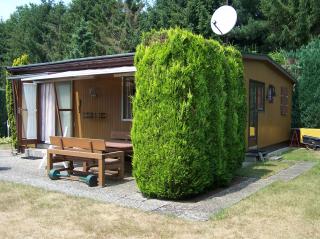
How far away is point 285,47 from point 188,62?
20.9 metres

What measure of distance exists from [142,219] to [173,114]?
170cm

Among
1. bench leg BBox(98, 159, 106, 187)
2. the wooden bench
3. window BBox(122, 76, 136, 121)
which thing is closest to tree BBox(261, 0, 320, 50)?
window BBox(122, 76, 136, 121)

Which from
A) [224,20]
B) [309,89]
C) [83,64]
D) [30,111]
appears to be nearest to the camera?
[224,20]

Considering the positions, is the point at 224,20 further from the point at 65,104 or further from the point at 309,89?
the point at 309,89

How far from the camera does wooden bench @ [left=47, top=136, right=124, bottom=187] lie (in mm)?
7570

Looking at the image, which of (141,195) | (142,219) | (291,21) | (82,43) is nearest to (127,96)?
(141,195)

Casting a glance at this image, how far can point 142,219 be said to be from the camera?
5.54 metres

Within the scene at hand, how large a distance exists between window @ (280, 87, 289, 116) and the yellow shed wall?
151mm

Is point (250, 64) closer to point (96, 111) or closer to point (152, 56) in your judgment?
point (96, 111)

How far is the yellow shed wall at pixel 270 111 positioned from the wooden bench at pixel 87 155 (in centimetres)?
485

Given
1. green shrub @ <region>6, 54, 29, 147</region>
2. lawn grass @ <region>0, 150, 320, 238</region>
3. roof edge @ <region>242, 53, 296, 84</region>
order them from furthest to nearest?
green shrub @ <region>6, 54, 29, 147</region> → roof edge @ <region>242, 53, 296, 84</region> → lawn grass @ <region>0, 150, 320, 238</region>

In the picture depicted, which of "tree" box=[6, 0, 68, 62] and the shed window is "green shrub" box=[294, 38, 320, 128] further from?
"tree" box=[6, 0, 68, 62]

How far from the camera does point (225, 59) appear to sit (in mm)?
7746

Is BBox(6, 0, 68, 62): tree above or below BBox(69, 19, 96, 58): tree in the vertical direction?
above
